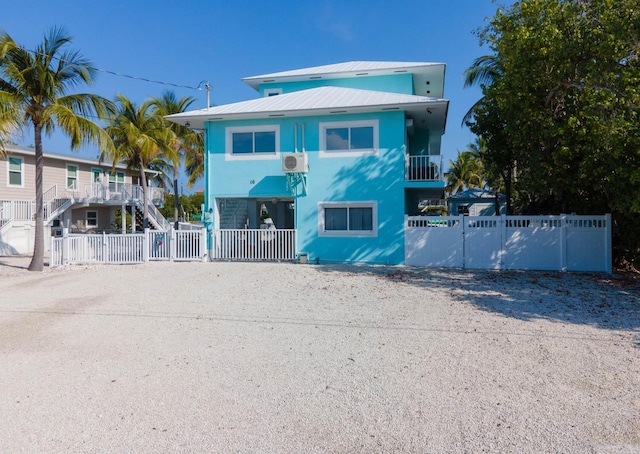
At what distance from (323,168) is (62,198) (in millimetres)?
16281

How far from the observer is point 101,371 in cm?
477

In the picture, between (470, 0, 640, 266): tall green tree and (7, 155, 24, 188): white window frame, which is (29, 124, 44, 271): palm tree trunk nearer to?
(7, 155, 24, 188): white window frame

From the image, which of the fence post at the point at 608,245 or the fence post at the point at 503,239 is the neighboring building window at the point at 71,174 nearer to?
the fence post at the point at 503,239

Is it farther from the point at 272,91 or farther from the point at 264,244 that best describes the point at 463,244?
the point at 272,91

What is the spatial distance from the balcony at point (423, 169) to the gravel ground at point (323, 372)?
639cm

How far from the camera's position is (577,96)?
1074 cm

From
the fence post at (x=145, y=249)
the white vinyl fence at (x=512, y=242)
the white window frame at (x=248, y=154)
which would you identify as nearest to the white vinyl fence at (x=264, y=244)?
the white window frame at (x=248, y=154)

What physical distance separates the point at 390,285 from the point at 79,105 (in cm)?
1197

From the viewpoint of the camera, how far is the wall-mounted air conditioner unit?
48.7 feet

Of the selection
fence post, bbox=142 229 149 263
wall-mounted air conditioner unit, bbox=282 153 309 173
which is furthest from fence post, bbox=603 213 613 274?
fence post, bbox=142 229 149 263

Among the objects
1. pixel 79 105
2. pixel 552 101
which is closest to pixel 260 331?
pixel 552 101

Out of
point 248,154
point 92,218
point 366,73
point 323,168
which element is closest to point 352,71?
point 366,73

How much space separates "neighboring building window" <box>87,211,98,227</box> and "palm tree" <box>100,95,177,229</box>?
5570mm

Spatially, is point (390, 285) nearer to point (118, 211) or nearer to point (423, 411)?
point (423, 411)
